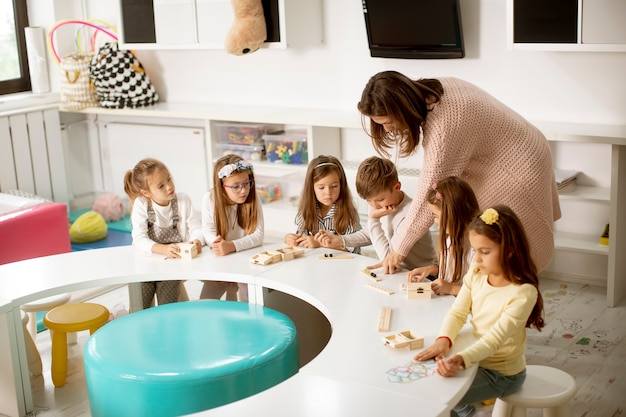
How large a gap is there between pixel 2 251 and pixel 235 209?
1366 millimetres

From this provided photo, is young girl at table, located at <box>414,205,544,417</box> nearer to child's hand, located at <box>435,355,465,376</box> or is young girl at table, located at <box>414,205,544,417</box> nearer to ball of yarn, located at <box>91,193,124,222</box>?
child's hand, located at <box>435,355,465,376</box>

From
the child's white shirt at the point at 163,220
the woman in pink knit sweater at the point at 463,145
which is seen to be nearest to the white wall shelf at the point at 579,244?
the woman in pink knit sweater at the point at 463,145

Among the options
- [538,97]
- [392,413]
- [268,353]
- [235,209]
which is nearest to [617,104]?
[538,97]

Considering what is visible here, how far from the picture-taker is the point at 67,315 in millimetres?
3344

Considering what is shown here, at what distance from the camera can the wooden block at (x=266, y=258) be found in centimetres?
301

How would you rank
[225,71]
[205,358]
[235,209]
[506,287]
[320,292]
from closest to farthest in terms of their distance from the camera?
[506,287] < [205,358] < [320,292] < [235,209] < [225,71]

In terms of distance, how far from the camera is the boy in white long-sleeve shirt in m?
3.08

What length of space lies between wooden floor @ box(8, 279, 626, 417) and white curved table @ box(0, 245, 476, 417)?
253mm

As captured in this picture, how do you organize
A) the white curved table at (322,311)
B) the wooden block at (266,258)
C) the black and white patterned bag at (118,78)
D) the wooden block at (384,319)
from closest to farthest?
the white curved table at (322,311), the wooden block at (384,319), the wooden block at (266,258), the black and white patterned bag at (118,78)

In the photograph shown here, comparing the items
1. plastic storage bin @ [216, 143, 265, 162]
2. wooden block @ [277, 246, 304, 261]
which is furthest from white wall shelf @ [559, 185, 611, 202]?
plastic storage bin @ [216, 143, 265, 162]

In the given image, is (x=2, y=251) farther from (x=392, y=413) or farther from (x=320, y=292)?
(x=392, y=413)

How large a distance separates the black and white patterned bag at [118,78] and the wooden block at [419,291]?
345 cm

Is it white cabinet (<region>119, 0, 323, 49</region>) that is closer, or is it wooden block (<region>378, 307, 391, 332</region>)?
wooden block (<region>378, 307, 391, 332</region>)

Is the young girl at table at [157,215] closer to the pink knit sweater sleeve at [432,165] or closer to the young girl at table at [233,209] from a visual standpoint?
the young girl at table at [233,209]
